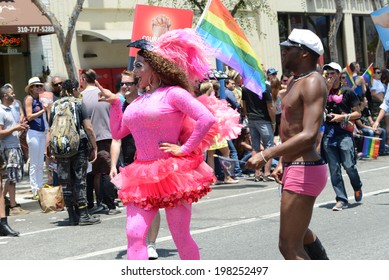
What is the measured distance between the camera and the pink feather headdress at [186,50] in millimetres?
5590

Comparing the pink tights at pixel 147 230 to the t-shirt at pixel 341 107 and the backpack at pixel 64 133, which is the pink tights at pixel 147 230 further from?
the t-shirt at pixel 341 107

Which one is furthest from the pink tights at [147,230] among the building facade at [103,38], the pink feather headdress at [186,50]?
the building facade at [103,38]

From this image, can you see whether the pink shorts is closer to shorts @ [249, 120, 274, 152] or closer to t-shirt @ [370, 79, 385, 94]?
shorts @ [249, 120, 274, 152]

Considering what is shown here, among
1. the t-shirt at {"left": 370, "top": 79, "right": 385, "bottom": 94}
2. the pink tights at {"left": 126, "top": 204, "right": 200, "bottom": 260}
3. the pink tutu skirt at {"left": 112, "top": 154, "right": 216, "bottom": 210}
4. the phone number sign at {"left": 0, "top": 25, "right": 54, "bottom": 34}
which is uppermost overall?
the phone number sign at {"left": 0, "top": 25, "right": 54, "bottom": 34}

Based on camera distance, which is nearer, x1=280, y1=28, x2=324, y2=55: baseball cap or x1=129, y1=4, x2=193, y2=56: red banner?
x1=280, y1=28, x2=324, y2=55: baseball cap

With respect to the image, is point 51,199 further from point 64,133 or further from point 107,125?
point 64,133

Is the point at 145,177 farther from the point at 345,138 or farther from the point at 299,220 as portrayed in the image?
the point at 345,138

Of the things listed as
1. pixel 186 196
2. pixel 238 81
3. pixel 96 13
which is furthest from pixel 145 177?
pixel 96 13

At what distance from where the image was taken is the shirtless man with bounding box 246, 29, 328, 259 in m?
5.11

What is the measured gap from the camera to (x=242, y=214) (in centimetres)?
1025

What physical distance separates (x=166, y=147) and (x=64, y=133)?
472cm

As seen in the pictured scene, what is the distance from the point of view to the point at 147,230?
530 cm

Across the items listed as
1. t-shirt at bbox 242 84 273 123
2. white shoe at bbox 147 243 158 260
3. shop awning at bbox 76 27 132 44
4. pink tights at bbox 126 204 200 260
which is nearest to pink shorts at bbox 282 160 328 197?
pink tights at bbox 126 204 200 260

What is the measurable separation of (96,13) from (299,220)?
1867cm
